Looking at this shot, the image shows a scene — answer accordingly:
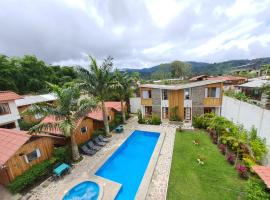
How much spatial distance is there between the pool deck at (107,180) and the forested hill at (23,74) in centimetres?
2885

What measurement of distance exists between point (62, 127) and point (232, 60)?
18497 cm

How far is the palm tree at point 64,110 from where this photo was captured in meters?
10.5

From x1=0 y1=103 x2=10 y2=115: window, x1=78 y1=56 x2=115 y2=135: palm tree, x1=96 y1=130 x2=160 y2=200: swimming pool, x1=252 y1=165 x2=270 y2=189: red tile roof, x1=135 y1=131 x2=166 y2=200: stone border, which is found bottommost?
x1=96 y1=130 x2=160 y2=200: swimming pool

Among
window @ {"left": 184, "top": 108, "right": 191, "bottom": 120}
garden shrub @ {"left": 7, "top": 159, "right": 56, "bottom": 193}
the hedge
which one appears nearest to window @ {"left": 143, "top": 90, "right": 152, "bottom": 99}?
window @ {"left": 184, "top": 108, "right": 191, "bottom": 120}

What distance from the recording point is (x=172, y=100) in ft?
68.2

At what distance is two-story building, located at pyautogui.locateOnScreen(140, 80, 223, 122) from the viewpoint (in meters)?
18.8

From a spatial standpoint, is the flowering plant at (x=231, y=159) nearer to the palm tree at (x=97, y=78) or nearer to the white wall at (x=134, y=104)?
the palm tree at (x=97, y=78)

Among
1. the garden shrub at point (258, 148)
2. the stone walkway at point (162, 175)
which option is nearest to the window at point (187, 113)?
the stone walkway at point (162, 175)

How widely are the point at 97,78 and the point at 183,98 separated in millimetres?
12272

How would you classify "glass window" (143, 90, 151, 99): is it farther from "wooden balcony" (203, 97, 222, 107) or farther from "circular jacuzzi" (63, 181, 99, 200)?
"circular jacuzzi" (63, 181, 99, 200)

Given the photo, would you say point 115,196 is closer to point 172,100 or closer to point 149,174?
point 149,174

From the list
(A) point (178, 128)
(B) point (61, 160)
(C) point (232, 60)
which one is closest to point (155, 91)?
(A) point (178, 128)

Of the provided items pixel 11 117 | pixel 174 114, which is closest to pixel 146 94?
pixel 174 114

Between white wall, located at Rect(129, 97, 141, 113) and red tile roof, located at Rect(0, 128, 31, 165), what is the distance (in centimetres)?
1834
